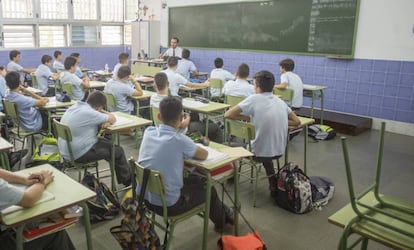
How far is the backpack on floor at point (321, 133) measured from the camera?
20.2ft

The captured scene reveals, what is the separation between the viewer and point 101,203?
334cm

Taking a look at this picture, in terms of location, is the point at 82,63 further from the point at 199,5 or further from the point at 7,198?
the point at 7,198

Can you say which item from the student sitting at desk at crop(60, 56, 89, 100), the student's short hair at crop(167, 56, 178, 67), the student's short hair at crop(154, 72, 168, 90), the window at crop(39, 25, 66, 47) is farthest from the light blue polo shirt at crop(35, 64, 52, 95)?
the student's short hair at crop(154, 72, 168, 90)

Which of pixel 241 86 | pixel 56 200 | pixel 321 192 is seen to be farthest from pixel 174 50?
pixel 56 200

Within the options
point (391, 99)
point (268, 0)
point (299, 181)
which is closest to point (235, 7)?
point (268, 0)

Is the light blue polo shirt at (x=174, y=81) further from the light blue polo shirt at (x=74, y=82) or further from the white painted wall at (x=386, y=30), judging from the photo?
Answer: the white painted wall at (x=386, y=30)

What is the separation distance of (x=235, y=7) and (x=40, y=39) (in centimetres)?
518

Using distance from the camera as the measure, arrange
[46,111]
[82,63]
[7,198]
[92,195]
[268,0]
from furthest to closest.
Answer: [82,63] < [268,0] < [46,111] < [92,195] < [7,198]

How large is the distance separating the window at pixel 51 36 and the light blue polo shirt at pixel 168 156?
868 cm

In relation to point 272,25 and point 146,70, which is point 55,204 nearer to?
point 272,25

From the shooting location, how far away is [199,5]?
31.8 ft

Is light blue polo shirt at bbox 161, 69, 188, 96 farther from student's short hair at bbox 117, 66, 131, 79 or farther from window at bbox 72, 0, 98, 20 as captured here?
window at bbox 72, 0, 98, 20

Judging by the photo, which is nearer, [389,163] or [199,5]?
[389,163]

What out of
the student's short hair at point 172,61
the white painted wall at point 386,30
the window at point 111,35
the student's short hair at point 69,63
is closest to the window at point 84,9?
the window at point 111,35
